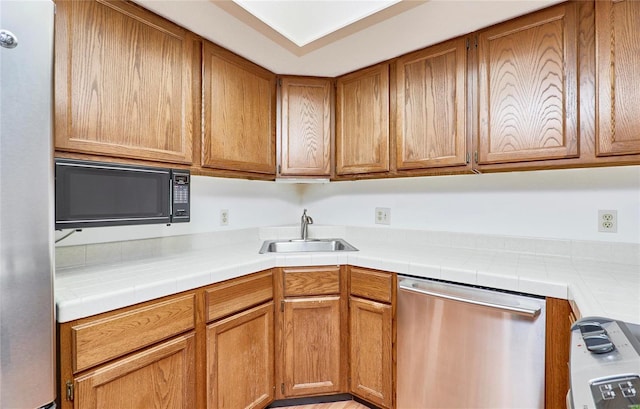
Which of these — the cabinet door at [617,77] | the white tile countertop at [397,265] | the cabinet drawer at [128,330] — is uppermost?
the cabinet door at [617,77]

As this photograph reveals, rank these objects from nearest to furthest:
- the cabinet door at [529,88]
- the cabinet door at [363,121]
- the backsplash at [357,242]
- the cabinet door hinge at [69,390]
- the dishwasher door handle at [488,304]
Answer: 1. the cabinet door hinge at [69,390]
2. the dishwasher door handle at [488,304]
3. the cabinet door at [529,88]
4. the backsplash at [357,242]
5. the cabinet door at [363,121]

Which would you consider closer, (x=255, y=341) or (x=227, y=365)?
(x=227, y=365)

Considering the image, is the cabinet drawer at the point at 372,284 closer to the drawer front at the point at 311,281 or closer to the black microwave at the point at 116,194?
the drawer front at the point at 311,281

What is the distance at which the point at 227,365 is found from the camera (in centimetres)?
140

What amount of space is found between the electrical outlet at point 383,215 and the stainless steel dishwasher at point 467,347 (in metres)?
0.77

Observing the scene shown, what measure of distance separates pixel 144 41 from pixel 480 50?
5.33ft

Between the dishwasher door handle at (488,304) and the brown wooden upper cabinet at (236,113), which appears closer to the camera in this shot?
the dishwasher door handle at (488,304)

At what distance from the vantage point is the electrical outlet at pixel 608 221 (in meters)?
1.48

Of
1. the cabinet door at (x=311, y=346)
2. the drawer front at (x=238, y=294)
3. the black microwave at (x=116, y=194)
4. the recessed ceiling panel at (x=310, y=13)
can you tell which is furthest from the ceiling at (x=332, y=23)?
the cabinet door at (x=311, y=346)

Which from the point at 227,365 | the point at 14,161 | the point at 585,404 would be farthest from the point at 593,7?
the point at 227,365

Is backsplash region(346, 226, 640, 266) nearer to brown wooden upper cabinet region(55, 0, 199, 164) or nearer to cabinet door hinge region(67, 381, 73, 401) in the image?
brown wooden upper cabinet region(55, 0, 199, 164)

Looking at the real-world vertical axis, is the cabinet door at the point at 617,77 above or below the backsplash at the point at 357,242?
above

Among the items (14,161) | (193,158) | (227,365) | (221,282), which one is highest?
(193,158)

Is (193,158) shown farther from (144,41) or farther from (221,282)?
(221,282)
